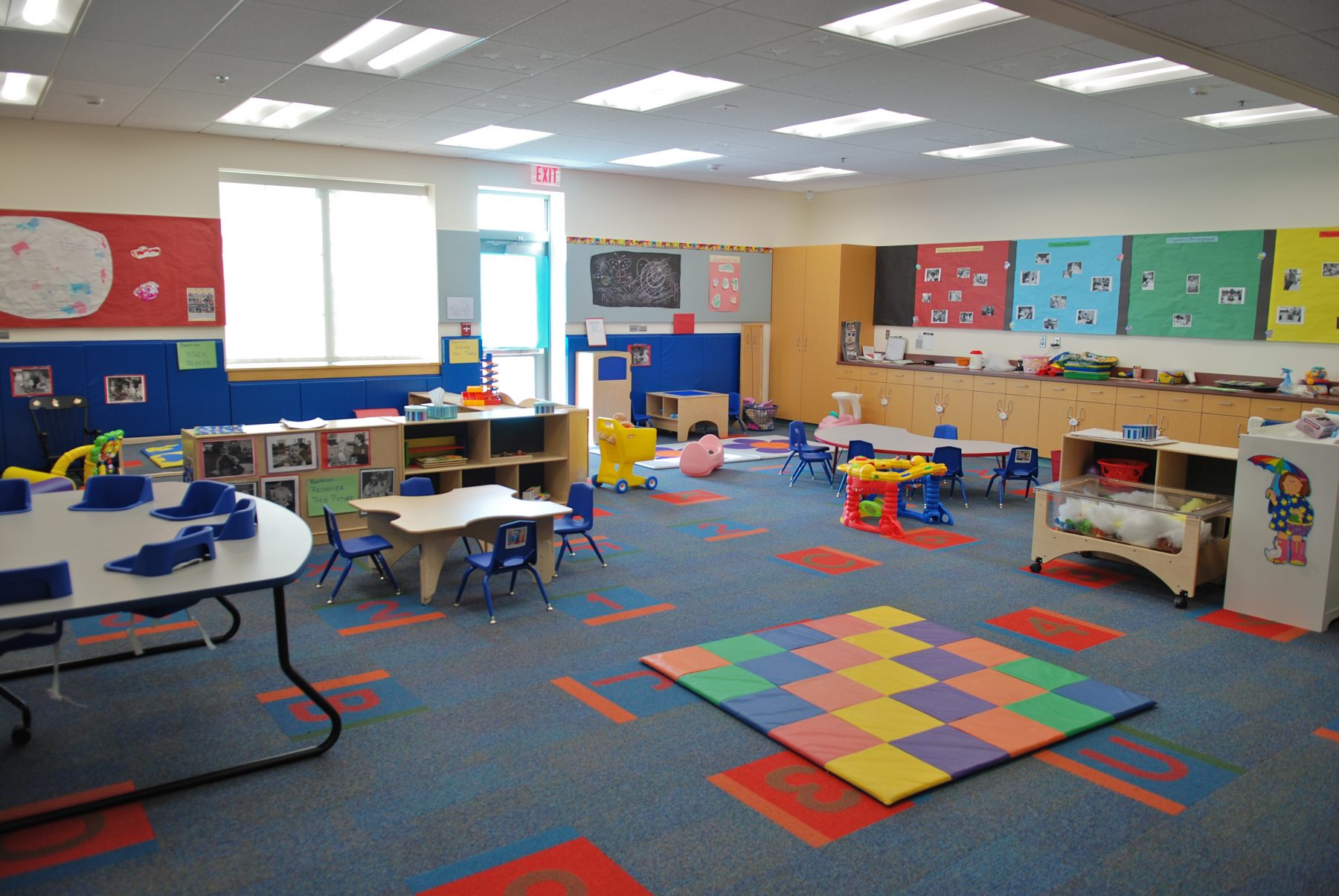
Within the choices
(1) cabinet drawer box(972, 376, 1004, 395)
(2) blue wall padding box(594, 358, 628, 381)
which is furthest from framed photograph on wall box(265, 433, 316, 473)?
(1) cabinet drawer box(972, 376, 1004, 395)

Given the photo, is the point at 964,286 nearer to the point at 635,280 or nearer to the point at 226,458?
the point at 635,280

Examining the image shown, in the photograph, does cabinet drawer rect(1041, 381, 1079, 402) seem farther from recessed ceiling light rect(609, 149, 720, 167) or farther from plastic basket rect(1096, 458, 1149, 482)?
recessed ceiling light rect(609, 149, 720, 167)

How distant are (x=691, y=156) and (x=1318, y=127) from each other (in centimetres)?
617

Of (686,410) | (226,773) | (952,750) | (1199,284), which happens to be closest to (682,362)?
(686,410)

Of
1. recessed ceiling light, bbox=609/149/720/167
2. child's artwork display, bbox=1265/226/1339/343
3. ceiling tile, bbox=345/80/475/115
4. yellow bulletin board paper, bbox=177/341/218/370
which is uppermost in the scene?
recessed ceiling light, bbox=609/149/720/167

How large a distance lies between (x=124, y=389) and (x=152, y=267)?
4.10ft

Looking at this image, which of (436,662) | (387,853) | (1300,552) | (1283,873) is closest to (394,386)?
(436,662)

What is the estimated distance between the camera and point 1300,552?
5.89m

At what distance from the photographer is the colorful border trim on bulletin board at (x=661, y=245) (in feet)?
41.1

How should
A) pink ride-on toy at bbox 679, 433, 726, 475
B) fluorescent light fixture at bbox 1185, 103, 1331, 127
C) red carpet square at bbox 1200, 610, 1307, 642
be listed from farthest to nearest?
pink ride-on toy at bbox 679, 433, 726, 475
fluorescent light fixture at bbox 1185, 103, 1331, 127
red carpet square at bbox 1200, 610, 1307, 642

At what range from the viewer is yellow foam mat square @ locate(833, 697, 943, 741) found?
432cm

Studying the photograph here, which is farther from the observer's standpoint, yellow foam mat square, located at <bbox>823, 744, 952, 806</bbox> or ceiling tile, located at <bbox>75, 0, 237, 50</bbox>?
ceiling tile, located at <bbox>75, 0, 237, 50</bbox>

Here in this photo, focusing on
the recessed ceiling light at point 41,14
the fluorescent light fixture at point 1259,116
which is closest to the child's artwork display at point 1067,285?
the fluorescent light fixture at point 1259,116

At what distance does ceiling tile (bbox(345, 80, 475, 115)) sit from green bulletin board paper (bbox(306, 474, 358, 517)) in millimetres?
3062
